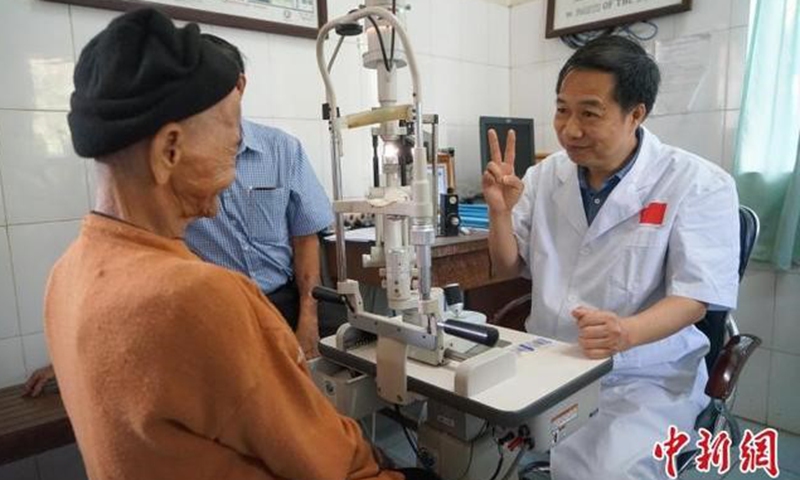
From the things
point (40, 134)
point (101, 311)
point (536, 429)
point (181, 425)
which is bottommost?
point (536, 429)

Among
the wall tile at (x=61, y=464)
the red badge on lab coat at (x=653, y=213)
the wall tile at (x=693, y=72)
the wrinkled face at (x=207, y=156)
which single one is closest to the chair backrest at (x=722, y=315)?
the red badge on lab coat at (x=653, y=213)

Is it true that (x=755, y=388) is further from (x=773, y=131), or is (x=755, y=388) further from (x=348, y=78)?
(x=348, y=78)

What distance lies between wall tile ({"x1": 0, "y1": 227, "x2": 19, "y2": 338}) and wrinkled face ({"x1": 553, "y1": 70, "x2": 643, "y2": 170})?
5.01 feet

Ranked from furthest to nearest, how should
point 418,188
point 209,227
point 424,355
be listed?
point 209,227
point 424,355
point 418,188

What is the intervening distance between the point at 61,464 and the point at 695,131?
8.56 ft

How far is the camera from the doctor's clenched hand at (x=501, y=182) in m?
1.36

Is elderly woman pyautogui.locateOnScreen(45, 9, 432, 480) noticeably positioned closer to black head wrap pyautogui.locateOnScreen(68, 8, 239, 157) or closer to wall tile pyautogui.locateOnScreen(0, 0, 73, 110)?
black head wrap pyautogui.locateOnScreen(68, 8, 239, 157)

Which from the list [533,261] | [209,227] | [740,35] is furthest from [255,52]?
[740,35]

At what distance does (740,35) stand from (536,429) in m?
1.94

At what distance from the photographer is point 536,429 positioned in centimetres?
86

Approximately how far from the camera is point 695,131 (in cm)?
224

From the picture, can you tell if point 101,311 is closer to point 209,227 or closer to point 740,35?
point 209,227

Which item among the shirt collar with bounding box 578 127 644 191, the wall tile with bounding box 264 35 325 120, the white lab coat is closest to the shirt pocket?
the wall tile with bounding box 264 35 325 120

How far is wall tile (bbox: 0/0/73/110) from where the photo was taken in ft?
4.86
